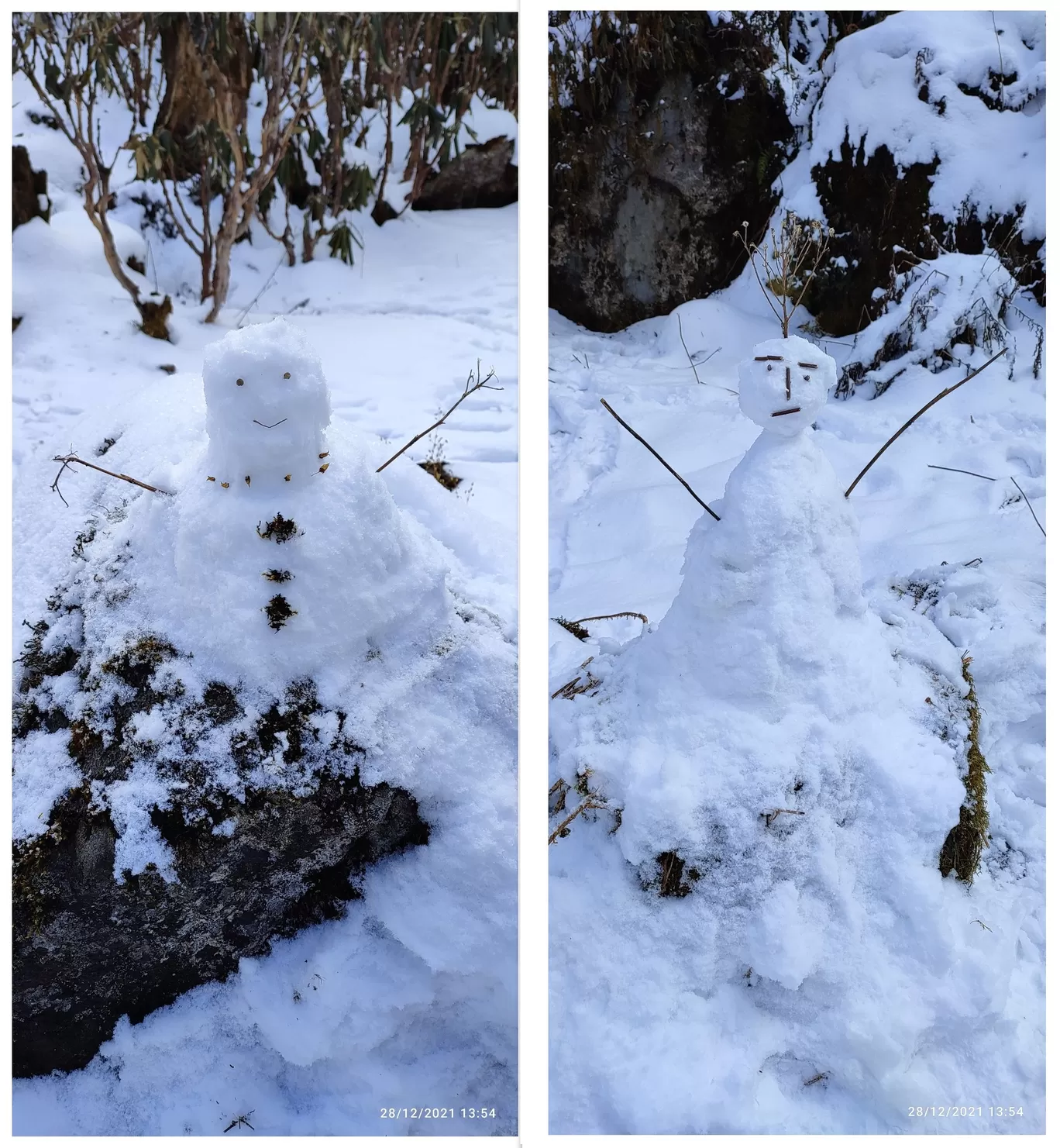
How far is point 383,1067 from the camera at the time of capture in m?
1.42

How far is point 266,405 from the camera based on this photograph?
3.99 ft

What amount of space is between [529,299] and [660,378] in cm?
39

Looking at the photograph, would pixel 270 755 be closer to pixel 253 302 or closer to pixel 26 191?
pixel 253 302

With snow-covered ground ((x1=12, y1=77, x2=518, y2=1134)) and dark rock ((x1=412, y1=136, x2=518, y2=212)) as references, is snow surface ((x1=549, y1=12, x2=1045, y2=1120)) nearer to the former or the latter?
snow-covered ground ((x1=12, y1=77, x2=518, y2=1134))

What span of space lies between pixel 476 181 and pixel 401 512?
0.72 metres

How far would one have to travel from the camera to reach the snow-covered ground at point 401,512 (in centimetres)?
140

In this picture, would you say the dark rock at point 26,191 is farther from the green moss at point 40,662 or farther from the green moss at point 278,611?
the green moss at point 278,611

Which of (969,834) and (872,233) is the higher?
(872,233)

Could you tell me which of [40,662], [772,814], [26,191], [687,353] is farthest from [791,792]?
[26,191]

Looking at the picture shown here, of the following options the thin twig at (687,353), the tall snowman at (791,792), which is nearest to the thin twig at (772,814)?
the tall snowman at (791,792)

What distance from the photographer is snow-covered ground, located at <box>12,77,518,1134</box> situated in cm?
140

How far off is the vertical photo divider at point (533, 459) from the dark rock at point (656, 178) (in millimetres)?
118

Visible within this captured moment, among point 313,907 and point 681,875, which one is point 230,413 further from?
point 681,875

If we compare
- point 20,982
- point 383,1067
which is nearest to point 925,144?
point 383,1067
